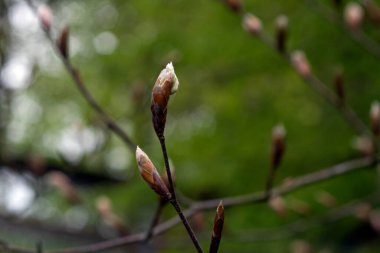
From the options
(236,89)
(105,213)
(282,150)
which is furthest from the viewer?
(236,89)

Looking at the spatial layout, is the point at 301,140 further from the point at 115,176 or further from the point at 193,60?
the point at 115,176

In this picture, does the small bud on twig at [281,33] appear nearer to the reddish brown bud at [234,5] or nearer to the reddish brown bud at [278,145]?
the reddish brown bud at [234,5]

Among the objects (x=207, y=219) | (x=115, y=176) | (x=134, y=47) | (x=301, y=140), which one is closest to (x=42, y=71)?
(x=115, y=176)

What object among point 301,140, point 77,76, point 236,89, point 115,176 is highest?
point 77,76

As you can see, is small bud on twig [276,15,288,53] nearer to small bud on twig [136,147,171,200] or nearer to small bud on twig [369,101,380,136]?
small bud on twig [369,101,380,136]

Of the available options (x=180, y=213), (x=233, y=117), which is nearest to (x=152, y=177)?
(x=180, y=213)

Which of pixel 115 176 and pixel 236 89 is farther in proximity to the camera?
pixel 115 176

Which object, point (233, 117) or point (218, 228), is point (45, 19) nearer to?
point (218, 228)

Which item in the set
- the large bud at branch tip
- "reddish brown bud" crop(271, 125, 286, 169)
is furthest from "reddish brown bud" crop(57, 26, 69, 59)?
the large bud at branch tip
